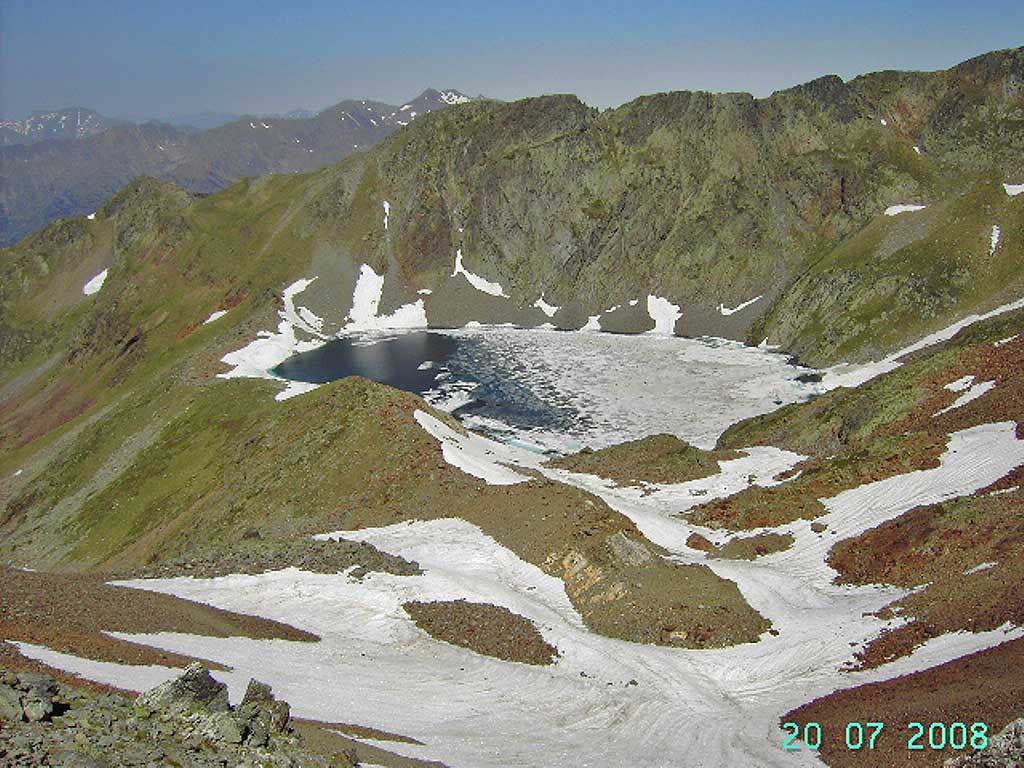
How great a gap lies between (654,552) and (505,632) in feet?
35.6

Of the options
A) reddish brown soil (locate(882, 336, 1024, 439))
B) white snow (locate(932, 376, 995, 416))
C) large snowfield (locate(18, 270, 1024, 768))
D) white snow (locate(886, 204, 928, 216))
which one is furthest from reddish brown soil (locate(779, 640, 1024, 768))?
white snow (locate(886, 204, 928, 216))

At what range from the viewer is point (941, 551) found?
106ft

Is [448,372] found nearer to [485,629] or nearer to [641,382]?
[641,382]

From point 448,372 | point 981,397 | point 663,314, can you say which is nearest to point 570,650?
point 981,397

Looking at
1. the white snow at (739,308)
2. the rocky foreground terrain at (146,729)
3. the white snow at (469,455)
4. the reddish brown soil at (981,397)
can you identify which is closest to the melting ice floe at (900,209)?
the white snow at (739,308)

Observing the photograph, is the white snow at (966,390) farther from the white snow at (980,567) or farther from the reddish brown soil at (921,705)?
the reddish brown soil at (921,705)

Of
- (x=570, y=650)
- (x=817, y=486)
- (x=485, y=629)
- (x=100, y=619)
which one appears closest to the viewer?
(x=100, y=619)

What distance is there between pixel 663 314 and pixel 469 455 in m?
127

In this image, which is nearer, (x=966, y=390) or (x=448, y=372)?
(x=966, y=390)

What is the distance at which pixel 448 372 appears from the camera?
134750 millimetres

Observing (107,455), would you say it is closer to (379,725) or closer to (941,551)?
(379,725)

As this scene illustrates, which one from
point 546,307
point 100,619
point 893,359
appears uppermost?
point 546,307

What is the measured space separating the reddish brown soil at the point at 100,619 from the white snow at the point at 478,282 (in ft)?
530

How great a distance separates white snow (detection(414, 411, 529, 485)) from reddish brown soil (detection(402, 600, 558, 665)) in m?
15.4
